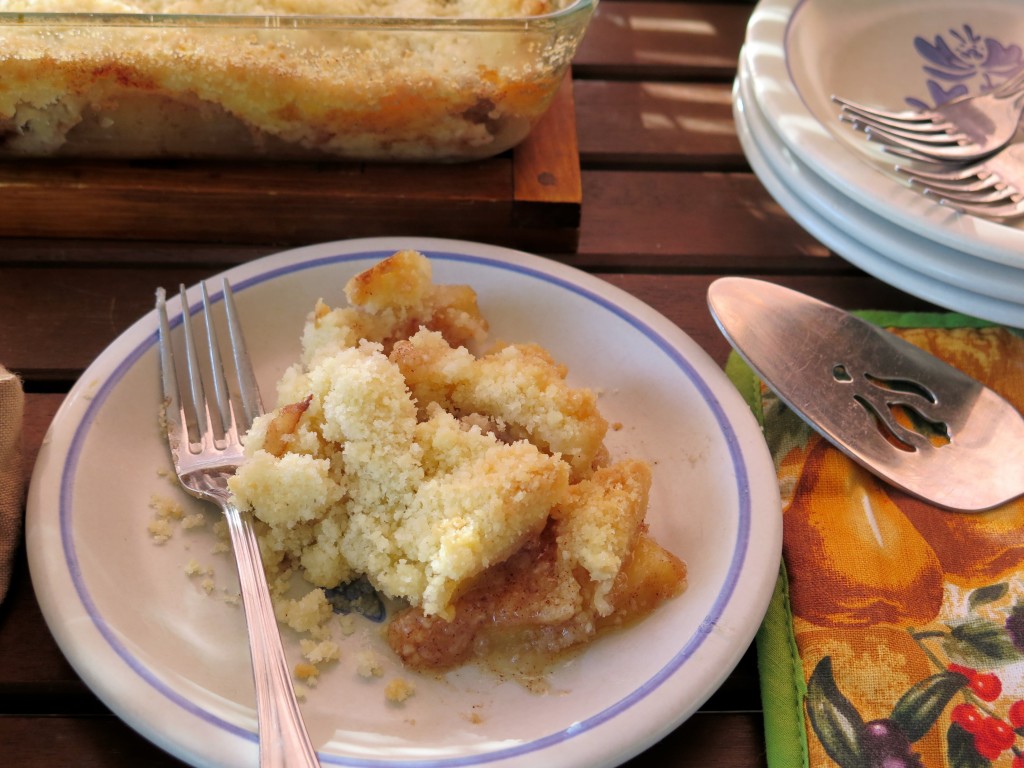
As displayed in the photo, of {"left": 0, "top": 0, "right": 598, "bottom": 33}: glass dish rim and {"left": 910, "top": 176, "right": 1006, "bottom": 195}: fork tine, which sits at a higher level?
{"left": 0, "top": 0, "right": 598, "bottom": 33}: glass dish rim

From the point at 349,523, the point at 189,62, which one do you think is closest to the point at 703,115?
the point at 189,62

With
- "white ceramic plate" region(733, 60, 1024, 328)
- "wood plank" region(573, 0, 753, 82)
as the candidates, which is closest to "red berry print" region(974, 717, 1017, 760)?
"white ceramic plate" region(733, 60, 1024, 328)

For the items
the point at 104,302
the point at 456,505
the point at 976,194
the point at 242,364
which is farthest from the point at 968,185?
the point at 104,302

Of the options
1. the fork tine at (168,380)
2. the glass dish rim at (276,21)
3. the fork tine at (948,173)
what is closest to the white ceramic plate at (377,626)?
the fork tine at (168,380)

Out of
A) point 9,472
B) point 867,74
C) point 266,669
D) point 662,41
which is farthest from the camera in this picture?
point 662,41

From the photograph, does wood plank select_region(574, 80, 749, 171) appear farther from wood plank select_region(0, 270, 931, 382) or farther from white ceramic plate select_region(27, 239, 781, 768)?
white ceramic plate select_region(27, 239, 781, 768)

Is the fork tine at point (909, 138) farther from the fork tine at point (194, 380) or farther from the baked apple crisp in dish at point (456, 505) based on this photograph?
the fork tine at point (194, 380)

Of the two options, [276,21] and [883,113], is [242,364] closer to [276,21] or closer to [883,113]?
[276,21]

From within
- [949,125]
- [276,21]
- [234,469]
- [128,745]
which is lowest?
[128,745]
